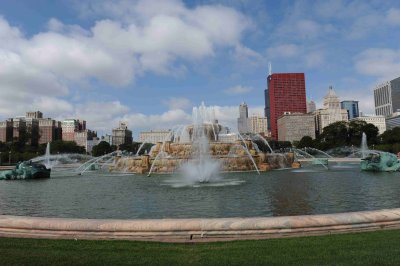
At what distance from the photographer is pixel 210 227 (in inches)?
321

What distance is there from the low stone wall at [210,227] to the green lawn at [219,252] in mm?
467

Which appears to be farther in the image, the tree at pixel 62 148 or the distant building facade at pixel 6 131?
the distant building facade at pixel 6 131

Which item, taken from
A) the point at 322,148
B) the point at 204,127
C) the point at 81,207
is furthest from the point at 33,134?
the point at 81,207

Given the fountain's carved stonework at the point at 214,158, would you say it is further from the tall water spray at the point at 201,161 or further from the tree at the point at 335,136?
the tree at the point at 335,136

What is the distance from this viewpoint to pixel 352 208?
12781mm

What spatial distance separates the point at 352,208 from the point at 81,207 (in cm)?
956

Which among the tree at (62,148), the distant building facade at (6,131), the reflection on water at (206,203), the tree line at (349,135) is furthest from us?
the distant building facade at (6,131)

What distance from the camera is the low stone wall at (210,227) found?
8.14m

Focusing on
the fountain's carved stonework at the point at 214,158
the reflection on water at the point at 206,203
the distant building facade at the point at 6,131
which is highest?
the distant building facade at the point at 6,131

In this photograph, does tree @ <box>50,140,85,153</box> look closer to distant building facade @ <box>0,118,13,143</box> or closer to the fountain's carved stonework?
distant building facade @ <box>0,118,13,143</box>

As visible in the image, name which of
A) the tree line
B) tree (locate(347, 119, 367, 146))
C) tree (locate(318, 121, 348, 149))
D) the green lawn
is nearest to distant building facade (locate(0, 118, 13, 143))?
the tree line

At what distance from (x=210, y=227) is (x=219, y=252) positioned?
53.3 inches

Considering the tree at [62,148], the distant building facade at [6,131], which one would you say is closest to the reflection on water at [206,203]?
the tree at [62,148]

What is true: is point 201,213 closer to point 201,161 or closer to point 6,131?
point 201,161
